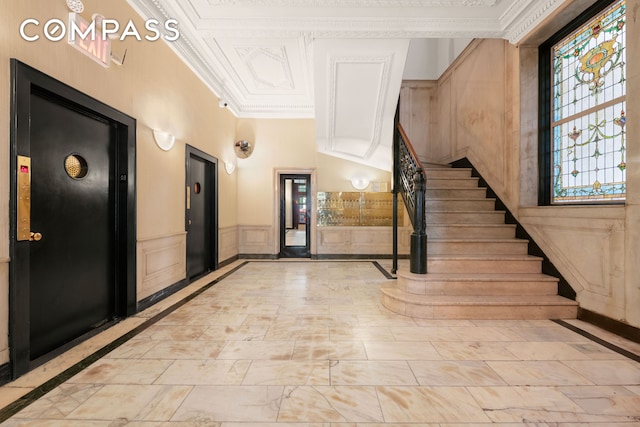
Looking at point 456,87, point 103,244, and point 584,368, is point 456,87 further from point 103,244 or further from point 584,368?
point 103,244

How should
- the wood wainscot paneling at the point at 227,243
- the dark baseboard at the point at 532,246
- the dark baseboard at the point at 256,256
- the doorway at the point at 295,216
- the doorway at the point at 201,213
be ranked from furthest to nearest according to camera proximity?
the doorway at the point at 295,216 < the dark baseboard at the point at 256,256 < the wood wainscot paneling at the point at 227,243 < the doorway at the point at 201,213 < the dark baseboard at the point at 532,246

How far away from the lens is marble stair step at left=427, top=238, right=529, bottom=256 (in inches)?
144

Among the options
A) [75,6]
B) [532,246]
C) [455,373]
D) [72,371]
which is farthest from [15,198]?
[532,246]

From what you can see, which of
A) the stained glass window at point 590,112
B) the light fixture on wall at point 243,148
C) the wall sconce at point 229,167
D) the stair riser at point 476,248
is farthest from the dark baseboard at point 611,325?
the light fixture on wall at point 243,148

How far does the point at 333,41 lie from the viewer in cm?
391

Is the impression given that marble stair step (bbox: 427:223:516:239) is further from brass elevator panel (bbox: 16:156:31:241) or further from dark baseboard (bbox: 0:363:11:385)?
dark baseboard (bbox: 0:363:11:385)

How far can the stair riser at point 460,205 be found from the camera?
434cm

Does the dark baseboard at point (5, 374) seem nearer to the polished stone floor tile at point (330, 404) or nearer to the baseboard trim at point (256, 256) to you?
the polished stone floor tile at point (330, 404)

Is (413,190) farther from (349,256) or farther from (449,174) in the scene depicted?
(349,256)

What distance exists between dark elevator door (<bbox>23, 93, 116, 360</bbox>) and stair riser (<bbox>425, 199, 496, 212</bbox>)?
13.4 feet

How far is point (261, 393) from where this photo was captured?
1.78 meters

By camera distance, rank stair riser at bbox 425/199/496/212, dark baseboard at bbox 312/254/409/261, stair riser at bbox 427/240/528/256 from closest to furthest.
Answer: stair riser at bbox 427/240/528/256 < stair riser at bbox 425/199/496/212 < dark baseboard at bbox 312/254/409/261

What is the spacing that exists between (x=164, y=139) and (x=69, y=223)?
1.57 m

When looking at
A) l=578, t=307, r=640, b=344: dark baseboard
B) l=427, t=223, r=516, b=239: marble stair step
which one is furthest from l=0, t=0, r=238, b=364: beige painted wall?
l=578, t=307, r=640, b=344: dark baseboard
